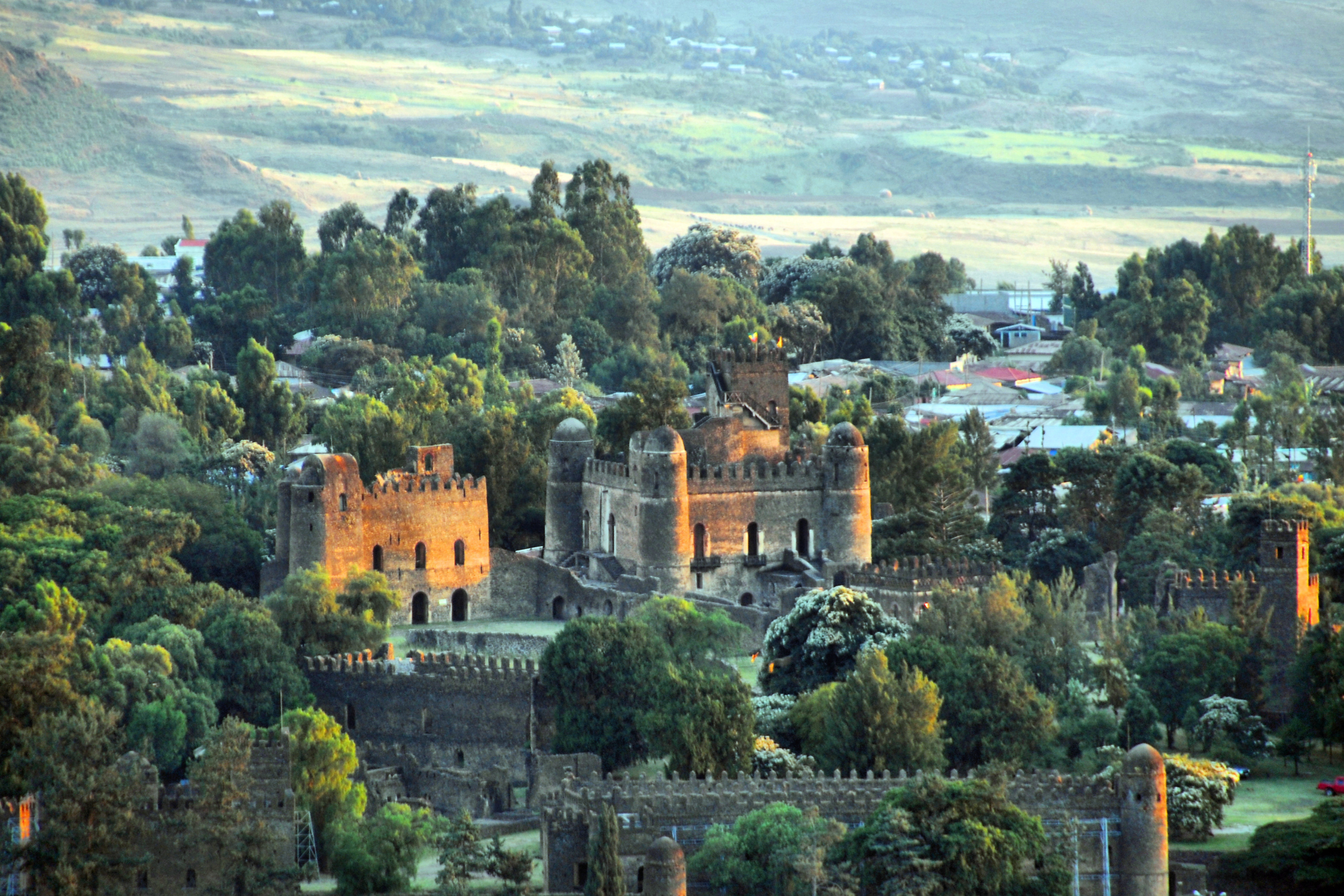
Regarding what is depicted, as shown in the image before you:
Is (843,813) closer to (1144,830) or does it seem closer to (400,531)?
(1144,830)

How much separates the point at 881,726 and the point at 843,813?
450 centimetres

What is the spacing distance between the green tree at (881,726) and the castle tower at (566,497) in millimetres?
17430

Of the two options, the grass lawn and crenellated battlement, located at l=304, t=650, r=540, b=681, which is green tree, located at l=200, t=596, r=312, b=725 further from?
the grass lawn

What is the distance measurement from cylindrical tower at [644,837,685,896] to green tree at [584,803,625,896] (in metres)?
0.64

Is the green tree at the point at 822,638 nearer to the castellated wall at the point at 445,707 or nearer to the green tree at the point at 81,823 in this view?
the castellated wall at the point at 445,707

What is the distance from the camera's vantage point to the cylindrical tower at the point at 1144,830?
4966 centimetres

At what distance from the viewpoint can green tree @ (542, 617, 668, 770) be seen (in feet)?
188

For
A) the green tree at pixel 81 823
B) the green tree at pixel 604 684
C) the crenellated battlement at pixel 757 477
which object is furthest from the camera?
the crenellated battlement at pixel 757 477

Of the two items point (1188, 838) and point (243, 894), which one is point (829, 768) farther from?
point (243, 894)

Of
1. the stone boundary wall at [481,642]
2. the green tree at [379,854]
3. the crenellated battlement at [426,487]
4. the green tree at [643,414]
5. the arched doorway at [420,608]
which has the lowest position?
the green tree at [379,854]

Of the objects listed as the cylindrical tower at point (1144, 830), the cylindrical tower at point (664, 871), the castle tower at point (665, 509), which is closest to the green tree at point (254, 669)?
the castle tower at point (665, 509)

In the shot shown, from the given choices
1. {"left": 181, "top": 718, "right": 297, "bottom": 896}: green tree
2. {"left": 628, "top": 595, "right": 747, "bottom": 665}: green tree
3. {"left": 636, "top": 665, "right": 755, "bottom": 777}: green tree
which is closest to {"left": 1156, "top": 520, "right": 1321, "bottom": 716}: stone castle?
{"left": 628, "top": 595, "right": 747, "bottom": 665}: green tree

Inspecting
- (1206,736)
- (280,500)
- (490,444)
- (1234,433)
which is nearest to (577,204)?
(1234,433)

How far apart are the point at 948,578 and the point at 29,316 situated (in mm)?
46796
